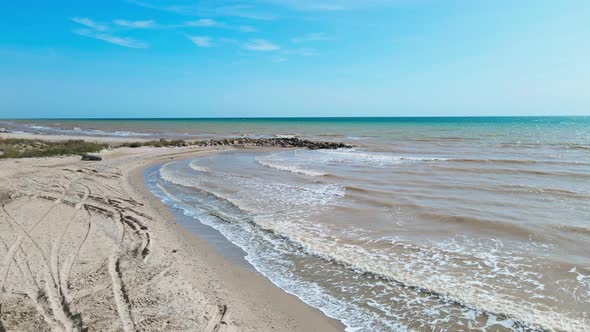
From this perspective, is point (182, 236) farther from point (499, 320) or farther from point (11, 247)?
point (499, 320)

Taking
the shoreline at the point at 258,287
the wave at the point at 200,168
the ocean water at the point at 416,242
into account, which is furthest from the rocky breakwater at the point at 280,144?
the shoreline at the point at 258,287

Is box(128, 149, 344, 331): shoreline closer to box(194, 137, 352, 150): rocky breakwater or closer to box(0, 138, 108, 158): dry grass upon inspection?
box(0, 138, 108, 158): dry grass

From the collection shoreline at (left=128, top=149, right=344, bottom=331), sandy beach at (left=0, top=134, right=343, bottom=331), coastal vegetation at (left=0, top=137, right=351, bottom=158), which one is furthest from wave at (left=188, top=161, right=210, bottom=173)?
shoreline at (left=128, top=149, right=344, bottom=331)

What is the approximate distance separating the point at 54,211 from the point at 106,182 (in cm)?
523

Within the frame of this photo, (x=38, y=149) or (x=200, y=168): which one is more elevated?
(x=38, y=149)

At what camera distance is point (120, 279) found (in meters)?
5.67

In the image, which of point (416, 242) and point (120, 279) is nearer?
point (120, 279)

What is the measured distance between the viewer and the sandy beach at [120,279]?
464cm

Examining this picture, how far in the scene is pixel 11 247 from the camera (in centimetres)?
672

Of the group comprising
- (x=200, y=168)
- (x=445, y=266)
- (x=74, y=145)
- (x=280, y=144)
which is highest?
(x=74, y=145)

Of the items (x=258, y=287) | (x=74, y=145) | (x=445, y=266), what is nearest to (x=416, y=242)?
(x=445, y=266)

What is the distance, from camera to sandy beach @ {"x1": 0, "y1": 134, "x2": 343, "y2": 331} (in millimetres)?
4641

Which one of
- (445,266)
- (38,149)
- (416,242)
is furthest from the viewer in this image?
(38,149)

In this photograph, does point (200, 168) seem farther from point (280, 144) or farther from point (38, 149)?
point (280, 144)
